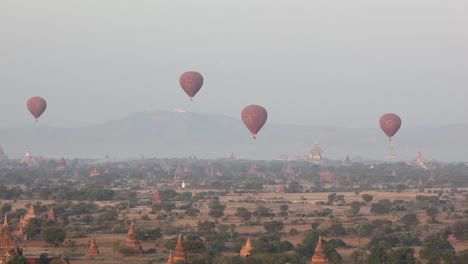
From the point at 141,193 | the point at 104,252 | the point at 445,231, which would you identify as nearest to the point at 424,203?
the point at 445,231

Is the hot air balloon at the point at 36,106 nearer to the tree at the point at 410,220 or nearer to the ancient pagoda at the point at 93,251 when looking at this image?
the tree at the point at 410,220

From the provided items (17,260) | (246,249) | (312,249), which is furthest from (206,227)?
(17,260)

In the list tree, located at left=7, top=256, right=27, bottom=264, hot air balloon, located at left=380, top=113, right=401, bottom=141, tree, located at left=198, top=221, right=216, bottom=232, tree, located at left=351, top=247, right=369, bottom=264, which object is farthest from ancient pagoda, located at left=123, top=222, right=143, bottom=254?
hot air balloon, located at left=380, top=113, right=401, bottom=141

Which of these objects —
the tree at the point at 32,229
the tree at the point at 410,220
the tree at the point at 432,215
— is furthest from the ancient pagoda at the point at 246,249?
the tree at the point at 432,215

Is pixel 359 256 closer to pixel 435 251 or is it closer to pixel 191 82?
pixel 435 251

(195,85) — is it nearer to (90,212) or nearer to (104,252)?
(90,212)

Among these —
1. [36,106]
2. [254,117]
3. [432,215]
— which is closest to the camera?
[432,215]

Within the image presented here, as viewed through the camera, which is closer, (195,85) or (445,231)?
(445,231)

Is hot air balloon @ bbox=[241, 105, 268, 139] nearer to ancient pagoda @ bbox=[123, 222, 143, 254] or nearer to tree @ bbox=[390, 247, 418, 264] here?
ancient pagoda @ bbox=[123, 222, 143, 254]
